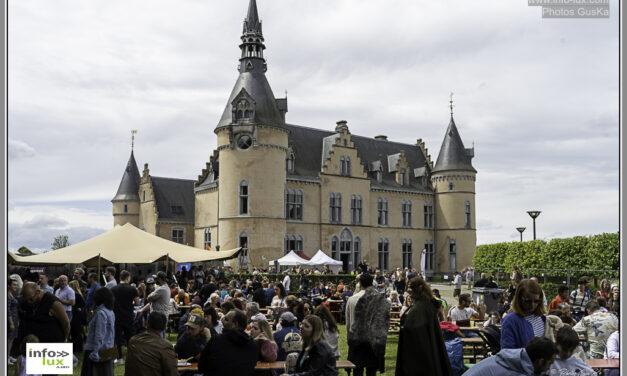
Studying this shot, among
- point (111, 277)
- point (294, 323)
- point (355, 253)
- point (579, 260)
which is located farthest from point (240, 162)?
point (294, 323)

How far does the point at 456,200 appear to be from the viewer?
47.7 meters

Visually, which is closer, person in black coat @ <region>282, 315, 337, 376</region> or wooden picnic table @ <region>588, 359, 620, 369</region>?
person in black coat @ <region>282, 315, 337, 376</region>

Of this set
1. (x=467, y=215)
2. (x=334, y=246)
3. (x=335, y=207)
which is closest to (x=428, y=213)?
(x=467, y=215)

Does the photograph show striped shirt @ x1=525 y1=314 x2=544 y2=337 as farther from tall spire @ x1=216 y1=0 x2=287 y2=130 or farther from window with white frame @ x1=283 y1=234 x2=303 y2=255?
window with white frame @ x1=283 y1=234 x2=303 y2=255

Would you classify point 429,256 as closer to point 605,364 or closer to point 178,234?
point 178,234

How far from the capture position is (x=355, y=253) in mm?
42875

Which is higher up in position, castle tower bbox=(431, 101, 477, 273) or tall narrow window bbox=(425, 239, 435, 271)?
castle tower bbox=(431, 101, 477, 273)

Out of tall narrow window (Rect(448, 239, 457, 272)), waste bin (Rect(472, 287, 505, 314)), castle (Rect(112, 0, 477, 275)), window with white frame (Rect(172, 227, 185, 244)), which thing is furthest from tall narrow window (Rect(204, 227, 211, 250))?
waste bin (Rect(472, 287, 505, 314))

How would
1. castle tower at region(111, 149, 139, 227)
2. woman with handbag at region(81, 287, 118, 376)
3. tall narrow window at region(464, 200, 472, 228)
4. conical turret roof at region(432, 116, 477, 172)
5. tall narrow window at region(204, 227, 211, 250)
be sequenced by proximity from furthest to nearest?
1. castle tower at region(111, 149, 139, 227)
2. tall narrow window at region(464, 200, 472, 228)
3. conical turret roof at region(432, 116, 477, 172)
4. tall narrow window at region(204, 227, 211, 250)
5. woman with handbag at region(81, 287, 118, 376)

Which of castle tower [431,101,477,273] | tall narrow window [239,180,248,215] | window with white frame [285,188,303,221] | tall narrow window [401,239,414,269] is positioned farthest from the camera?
castle tower [431,101,477,273]

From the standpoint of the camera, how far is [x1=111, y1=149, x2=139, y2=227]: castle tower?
1912 inches

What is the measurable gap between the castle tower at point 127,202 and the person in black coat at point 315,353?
44.4m

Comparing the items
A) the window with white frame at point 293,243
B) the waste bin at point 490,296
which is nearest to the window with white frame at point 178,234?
the window with white frame at point 293,243

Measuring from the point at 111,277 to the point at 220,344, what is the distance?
293 inches
